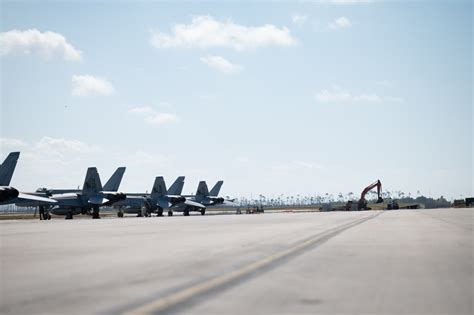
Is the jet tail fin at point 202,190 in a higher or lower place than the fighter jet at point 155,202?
higher

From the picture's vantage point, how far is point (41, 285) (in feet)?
27.9

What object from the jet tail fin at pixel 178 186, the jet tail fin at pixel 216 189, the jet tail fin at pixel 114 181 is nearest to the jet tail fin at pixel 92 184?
the jet tail fin at pixel 114 181

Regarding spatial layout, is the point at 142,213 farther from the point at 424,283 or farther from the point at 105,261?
the point at 424,283

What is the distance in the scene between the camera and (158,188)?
76.6m

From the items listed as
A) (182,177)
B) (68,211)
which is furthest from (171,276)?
(182,177)

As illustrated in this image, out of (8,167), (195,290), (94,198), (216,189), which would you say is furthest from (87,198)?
(195,290)

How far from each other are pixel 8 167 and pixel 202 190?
49.5 metres

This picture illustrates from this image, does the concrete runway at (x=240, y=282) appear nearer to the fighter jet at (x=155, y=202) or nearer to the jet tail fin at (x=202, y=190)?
the fighter jet at (x=155, y=202)

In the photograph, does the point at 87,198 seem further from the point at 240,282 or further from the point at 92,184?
the point at 240,282

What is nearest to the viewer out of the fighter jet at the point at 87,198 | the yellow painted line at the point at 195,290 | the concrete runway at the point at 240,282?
Result: the yellow painted line at the point at 195,290

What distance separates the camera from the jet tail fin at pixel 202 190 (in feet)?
304

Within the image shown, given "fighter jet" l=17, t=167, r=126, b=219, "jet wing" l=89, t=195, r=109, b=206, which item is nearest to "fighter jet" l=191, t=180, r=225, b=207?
"fighter jet" l=17, t=167, r=126, b=219

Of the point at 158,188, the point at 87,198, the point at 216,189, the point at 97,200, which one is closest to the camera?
the point at 97,200

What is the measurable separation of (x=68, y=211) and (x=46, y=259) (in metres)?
54.4
